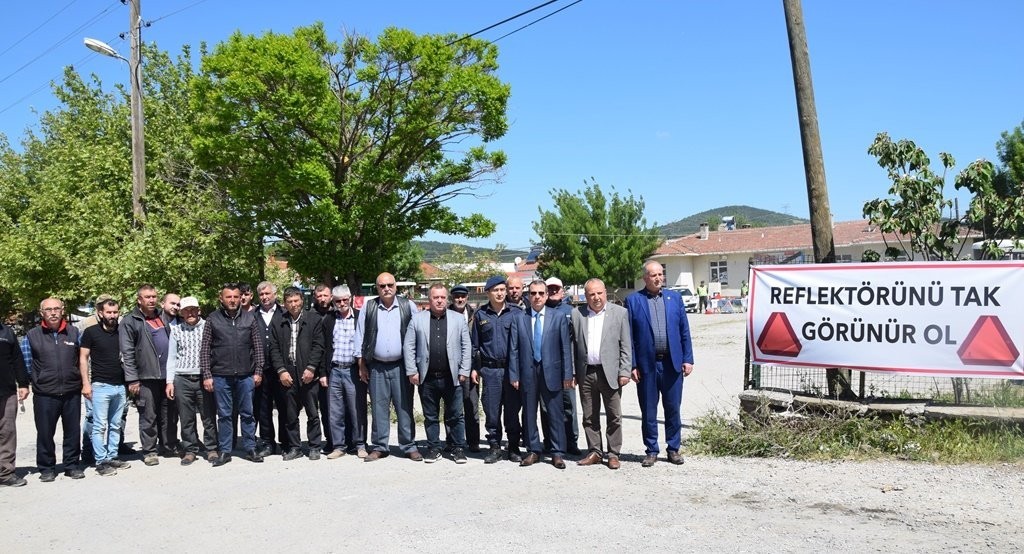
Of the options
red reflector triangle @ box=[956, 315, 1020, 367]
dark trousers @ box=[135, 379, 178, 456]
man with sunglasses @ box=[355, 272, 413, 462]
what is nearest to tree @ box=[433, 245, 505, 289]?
Answer: dark trousers @ box=[135, 379, 178, 456]

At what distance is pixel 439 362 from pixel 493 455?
1103 millimetres

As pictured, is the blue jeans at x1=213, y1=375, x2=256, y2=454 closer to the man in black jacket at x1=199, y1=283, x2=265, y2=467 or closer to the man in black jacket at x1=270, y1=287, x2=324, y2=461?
the man in black jacket at x1=199, y1=283, x2=265, y2=467

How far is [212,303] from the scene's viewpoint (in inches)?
682

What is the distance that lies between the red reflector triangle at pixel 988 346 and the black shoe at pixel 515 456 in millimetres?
4297

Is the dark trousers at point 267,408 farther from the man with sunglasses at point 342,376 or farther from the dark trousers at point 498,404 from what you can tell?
the dark trousers at point 498,404

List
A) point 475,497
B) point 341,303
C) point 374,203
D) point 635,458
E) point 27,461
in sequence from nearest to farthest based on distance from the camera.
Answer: point 475,497, point 635,458, point 341,303, point 27,461, point 374,203

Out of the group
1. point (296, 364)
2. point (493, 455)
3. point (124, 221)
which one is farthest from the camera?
point (124, 221)

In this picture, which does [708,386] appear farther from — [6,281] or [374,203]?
[6,281]

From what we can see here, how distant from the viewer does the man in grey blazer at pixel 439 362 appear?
27.2 feet

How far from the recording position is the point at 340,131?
53.9ft

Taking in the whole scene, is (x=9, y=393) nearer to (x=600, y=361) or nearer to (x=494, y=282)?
(x=494, y=282)

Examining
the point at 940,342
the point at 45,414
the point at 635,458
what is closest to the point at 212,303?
the point at 45,414

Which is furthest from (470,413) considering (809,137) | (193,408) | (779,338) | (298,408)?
(809,137)

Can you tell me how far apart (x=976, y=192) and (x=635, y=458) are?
16.1ft
